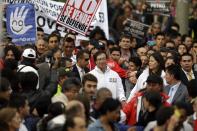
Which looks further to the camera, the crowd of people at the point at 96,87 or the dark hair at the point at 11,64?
the dark hair at the point at 11,64

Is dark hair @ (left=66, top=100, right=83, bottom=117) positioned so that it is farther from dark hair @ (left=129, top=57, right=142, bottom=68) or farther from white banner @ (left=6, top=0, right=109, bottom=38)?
white banner @ (left=6, top=0, right=109, bottom=38)

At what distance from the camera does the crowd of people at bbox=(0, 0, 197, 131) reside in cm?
1181

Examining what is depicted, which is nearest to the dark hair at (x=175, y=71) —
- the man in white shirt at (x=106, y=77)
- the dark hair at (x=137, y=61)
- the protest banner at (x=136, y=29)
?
the man in white shirt at (x=106, y=77)

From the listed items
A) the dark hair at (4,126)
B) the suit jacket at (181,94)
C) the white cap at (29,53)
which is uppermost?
the white cap at (29,53)

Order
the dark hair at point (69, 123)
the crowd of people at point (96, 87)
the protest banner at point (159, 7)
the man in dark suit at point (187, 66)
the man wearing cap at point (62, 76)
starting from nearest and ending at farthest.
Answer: the dark hair at point (69, 123) < the crowd of people at point (96, 87) < the man wearing cap at point (62, 76) < the man in dark suit at point (187, 66) < the protest banner at point (159, 7)

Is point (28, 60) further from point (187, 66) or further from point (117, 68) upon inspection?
point (187, 66)

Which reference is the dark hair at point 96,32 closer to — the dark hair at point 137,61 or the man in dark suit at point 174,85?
the dark hair at point 137,61

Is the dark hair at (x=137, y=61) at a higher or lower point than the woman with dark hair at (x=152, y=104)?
higher

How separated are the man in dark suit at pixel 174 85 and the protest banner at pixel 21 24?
3.89 metres

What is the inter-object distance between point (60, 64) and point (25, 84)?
8.50 feet

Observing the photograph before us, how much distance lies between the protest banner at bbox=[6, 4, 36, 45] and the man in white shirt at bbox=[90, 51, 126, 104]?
107 inches

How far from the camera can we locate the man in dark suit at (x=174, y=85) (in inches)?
584

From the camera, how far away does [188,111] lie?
12195 mm

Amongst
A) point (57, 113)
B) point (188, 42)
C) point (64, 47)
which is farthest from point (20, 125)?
point (188, 42)
